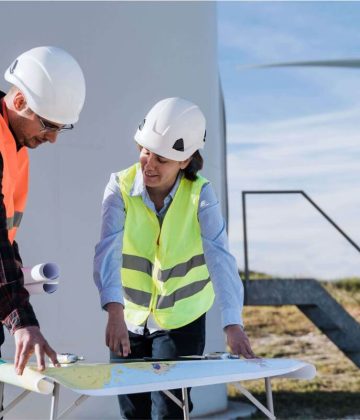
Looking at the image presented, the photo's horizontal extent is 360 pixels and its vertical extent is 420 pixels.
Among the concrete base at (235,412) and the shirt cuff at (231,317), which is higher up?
the shirt cuff at (231,317)

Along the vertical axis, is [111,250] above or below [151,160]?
below

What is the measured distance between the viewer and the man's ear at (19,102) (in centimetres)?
323

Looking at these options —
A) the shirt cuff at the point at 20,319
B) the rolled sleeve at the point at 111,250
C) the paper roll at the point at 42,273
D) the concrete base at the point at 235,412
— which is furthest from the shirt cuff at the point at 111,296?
the concrete base at the point at 235,412

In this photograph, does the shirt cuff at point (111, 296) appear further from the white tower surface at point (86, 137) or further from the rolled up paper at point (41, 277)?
the white tower surface at point (86, 137)

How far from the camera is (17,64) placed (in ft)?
11.3

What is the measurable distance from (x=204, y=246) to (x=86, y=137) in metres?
2.73

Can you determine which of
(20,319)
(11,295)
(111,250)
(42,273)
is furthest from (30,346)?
(111,250)

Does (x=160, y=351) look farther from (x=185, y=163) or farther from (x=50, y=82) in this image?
(x=50, y=82)

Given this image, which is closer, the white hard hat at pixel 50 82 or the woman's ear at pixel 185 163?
the white hard hat at pixel 50 82

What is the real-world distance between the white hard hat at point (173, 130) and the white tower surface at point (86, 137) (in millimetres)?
2261

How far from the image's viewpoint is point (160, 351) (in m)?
3.68

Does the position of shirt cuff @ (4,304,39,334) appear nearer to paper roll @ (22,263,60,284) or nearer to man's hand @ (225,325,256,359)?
paper roll @ (22,263,60,284)

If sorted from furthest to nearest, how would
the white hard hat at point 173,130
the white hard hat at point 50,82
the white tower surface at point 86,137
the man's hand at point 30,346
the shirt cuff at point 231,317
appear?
the white tower surface at point 86,137 < the white hard hat at point 173,130 < the shirt cuff at point 231,317 < the white hard hat at point 50,82 < the man's hand at point 30,346

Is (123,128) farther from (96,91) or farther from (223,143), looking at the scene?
(223,143)
